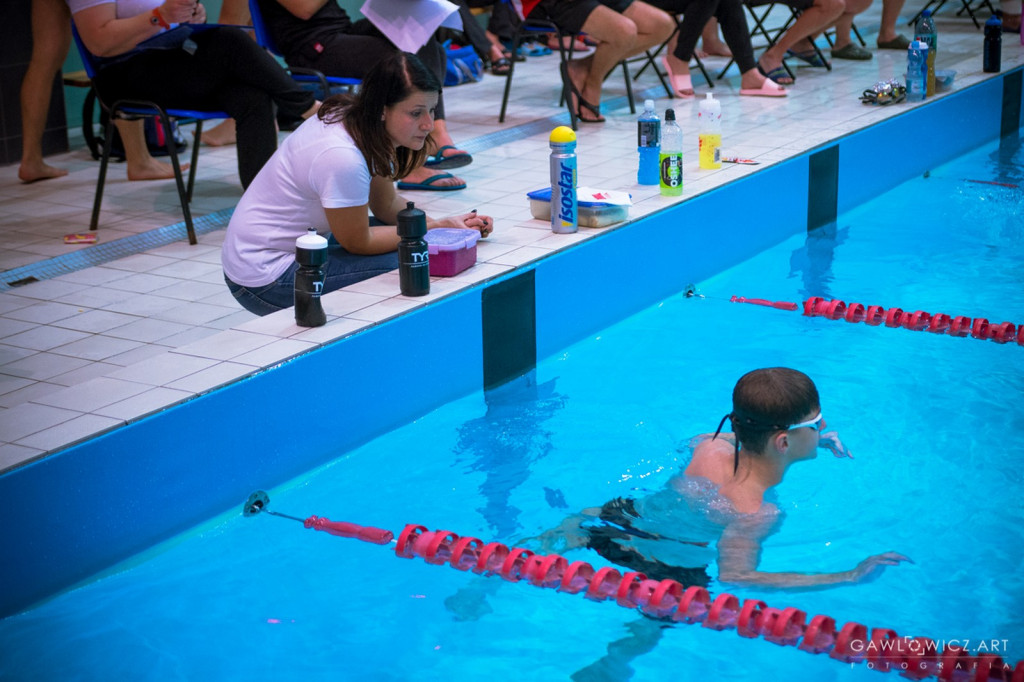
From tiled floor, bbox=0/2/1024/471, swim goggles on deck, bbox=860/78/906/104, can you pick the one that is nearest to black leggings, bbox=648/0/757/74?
tiled floor, bbox=0/2/1024/471

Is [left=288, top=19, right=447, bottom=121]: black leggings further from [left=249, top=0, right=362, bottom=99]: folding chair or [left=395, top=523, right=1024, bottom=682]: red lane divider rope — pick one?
[left=395, top=523, right=1024, bottom=682]: red lane divider rope

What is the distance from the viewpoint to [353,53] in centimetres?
526

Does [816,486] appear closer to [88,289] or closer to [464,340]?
[464,340]

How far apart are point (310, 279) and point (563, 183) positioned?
120 cm

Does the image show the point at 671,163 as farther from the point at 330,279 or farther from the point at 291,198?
the point at 291,198

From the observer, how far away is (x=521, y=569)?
264cm

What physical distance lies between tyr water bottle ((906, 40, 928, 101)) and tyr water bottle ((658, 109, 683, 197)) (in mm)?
2444

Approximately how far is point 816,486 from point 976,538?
1.46ft

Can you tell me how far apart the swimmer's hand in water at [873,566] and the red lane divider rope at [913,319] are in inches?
64.4

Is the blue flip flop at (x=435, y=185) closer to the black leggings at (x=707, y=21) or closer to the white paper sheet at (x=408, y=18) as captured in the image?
the white paper sheet at (x=408, y=18)

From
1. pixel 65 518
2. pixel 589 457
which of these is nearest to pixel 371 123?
pixel 589 457

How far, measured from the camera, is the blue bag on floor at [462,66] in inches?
317

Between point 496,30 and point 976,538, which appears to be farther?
point 496,30

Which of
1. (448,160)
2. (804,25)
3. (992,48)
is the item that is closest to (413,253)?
(448,160)
